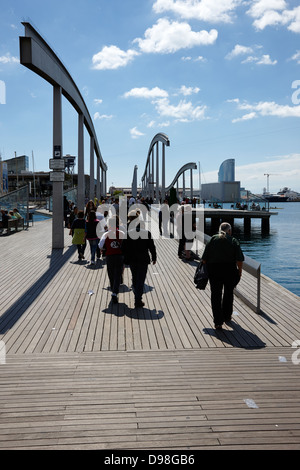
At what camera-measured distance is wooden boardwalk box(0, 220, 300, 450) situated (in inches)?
139

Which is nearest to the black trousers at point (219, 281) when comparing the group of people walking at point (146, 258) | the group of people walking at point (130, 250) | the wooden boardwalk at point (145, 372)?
the group of people walking at point (146, 258)

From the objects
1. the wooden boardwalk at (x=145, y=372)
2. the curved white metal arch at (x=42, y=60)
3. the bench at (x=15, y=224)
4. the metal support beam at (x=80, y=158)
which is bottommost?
the wooden boardwalk at (x=145, y=372)

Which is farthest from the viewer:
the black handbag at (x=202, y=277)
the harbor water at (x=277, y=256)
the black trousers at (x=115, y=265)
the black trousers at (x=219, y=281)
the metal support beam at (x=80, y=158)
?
the harbor water at (x=277, y=256)

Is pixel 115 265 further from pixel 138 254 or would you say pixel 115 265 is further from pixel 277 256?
pixel 277 256

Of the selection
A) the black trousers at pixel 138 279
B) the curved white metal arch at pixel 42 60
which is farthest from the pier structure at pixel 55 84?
the black trousers at pixel 138 279

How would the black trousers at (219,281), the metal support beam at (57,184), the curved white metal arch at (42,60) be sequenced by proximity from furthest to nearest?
the metal support beam at (57,184)
the curved white metal arch at (42,60)
the black trousers at (219,281)

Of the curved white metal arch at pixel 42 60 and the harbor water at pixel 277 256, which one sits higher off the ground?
the curved white metal arch at pixel 42 60

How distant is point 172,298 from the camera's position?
8.64 meters

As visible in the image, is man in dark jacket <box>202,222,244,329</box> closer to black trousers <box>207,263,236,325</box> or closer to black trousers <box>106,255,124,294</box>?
black trousers <box>207,263,236,325</box>

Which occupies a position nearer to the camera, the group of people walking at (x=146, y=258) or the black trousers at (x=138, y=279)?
the group of people walking at (x=146, y=258)

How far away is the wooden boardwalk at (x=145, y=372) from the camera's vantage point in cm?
353

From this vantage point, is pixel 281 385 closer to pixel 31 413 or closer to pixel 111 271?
pixel 31 413

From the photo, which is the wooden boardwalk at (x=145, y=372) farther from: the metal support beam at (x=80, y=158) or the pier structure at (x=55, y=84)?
the metal support beam at (x=80, y=158)

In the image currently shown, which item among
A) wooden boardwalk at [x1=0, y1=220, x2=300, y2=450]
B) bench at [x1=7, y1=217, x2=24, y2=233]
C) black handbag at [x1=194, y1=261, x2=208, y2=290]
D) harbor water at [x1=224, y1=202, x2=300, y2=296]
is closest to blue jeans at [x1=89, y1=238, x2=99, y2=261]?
wooden boardwalk at [x1=0, y1=220, x2=300, y2=450]
